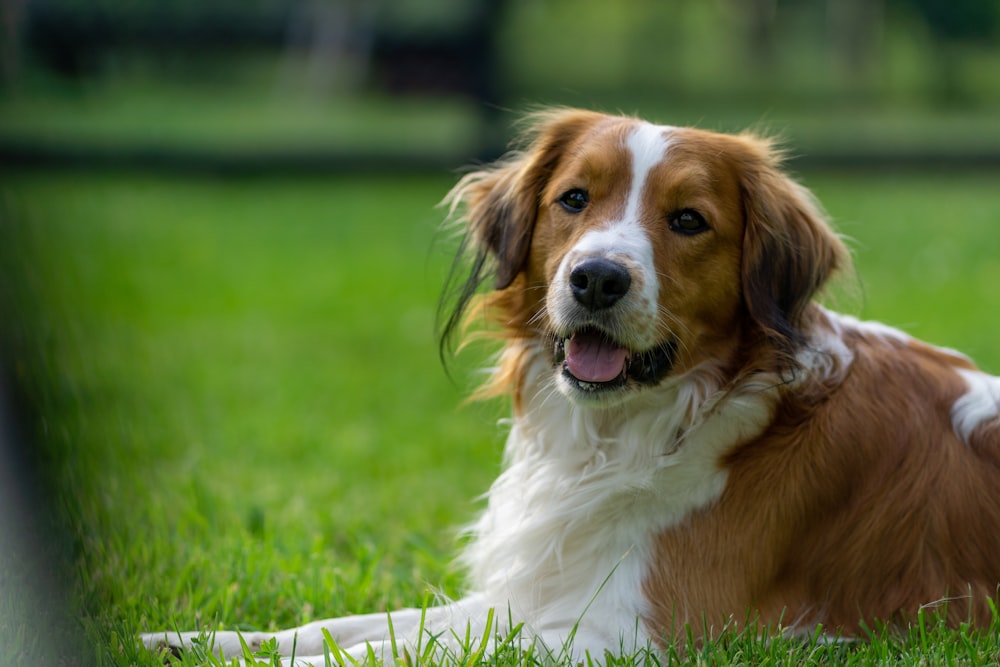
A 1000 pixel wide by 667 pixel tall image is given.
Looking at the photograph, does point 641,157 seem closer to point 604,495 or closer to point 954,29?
point 604,495

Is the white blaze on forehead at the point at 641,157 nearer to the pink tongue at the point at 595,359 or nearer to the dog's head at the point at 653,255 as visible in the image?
the dog's head at the point at 653,255

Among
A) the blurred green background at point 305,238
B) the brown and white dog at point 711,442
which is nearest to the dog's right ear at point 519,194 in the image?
the brown and white dog at point 711,442

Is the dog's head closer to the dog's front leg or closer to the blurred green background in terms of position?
the blurred green background

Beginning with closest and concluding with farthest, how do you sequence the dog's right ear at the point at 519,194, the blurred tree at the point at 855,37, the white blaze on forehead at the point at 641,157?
the white blaze on forehead at the point at 641,157
the dog's right ear at the point at 519,194
the blurred tree at the point at 855,37

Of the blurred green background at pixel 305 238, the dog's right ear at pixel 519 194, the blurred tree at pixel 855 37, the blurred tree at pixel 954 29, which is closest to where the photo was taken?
the dog's right ear at pixel 519 194

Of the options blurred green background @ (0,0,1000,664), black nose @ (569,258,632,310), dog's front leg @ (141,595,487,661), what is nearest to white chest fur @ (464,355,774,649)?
dog's front leg @ (141,595,487,661)

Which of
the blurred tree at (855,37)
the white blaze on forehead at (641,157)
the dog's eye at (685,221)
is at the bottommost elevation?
the dog's eye at (685,221)

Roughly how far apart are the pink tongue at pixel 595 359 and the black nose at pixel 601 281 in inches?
6.6

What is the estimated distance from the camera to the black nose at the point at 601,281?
321 centimetres

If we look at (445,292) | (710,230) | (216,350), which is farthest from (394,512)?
(216,350)

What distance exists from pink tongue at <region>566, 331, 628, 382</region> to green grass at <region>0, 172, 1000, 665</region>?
2.49 ft

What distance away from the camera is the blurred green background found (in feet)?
13.0

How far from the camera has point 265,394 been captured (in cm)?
725

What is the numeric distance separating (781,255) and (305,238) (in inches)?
358
